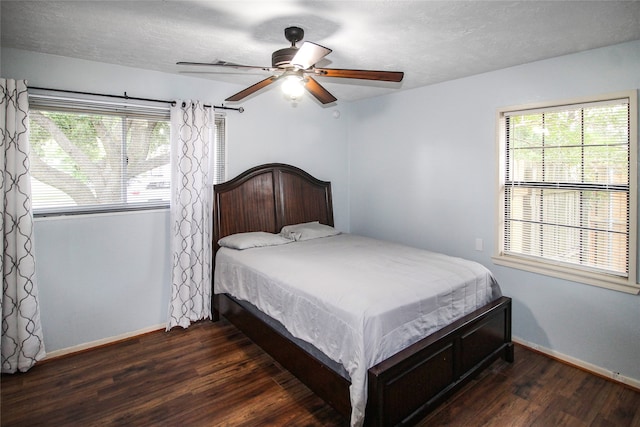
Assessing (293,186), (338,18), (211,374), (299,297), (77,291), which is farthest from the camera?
(293,186)

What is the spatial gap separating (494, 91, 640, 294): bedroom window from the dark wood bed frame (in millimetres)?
711

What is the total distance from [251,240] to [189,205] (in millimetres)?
676

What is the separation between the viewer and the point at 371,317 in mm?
1985

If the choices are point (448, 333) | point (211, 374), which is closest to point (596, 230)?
point (448, 333)

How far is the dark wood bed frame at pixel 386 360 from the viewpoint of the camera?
6.51 feet

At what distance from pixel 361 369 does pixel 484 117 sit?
2.62 m

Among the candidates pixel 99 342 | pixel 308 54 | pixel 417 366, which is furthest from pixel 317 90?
pixel 99 342

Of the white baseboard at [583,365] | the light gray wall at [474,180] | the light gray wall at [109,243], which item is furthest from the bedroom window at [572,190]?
the light gray wall at [109,243]

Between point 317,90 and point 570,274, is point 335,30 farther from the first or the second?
point 570,274

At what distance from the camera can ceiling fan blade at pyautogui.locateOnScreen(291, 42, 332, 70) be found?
1.87 m

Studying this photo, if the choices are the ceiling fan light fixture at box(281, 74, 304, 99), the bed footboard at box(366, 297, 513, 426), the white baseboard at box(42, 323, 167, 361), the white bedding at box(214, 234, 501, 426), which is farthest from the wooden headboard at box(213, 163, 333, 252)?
the bed footboard at box(366, 297, 513, 426)

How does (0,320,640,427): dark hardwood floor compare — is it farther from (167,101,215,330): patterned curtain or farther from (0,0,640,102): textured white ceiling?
(0,0,640,102): textured white ceiling

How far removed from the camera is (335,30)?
2.34 m

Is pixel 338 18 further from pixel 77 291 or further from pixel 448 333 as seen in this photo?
pixel 77 291
